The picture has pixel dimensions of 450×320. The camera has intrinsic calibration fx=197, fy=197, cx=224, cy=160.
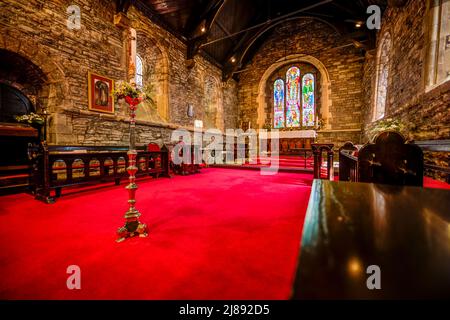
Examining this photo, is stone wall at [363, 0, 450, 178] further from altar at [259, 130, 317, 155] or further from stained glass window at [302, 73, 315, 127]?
stained glass window at [302, 73, 315, 127]

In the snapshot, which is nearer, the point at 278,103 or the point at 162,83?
the point at 162,83

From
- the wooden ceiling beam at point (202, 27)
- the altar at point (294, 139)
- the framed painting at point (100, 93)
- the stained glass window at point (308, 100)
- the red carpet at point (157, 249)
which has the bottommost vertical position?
the red carpet at point (157, 249)

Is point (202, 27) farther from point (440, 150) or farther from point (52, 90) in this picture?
point (440, 150)

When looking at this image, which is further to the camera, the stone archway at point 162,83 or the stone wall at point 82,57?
the stone archway at point 162,83

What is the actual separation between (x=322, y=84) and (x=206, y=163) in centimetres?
791

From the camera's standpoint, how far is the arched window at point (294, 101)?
1129 cm

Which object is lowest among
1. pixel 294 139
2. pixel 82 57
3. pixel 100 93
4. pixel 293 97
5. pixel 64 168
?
pixel 64 168

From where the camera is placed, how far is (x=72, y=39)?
5066 mm

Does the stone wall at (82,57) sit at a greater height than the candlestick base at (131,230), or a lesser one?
greater

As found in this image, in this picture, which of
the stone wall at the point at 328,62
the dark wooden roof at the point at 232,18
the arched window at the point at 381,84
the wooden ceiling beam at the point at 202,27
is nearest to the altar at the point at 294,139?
the stone wall at the point at 328,62

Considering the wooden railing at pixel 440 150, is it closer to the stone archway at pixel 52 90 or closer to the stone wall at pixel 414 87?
the stone wall at pixel 414 87

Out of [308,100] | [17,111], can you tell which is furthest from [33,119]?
[308,100]

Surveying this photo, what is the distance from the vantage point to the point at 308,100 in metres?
11.3
